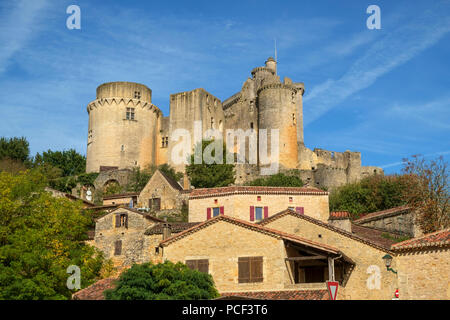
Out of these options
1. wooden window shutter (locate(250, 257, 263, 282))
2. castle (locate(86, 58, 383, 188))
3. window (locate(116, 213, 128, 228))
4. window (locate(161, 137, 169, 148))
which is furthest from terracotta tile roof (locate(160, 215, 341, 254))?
window (locate(161, 137, 169, 148))

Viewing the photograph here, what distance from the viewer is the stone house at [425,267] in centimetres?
2067

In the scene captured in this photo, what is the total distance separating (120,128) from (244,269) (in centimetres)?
4197

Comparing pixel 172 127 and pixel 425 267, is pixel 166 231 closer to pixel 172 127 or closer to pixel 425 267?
pixel 425 267

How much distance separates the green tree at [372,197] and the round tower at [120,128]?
25.7 metres

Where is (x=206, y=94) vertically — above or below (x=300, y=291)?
above

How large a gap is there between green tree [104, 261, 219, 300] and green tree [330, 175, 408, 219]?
26.8m

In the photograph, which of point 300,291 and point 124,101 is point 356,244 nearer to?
point 300,291

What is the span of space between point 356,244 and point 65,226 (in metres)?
18.0

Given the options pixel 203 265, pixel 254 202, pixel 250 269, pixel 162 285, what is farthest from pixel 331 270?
pixel 254 202

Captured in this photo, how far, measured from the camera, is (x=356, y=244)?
29.0 meters

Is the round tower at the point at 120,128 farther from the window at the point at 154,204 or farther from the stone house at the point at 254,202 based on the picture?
the stone house at the point at 254,202

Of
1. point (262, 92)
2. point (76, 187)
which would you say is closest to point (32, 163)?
point (76, 187)

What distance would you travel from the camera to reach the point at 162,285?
68.9 feet
